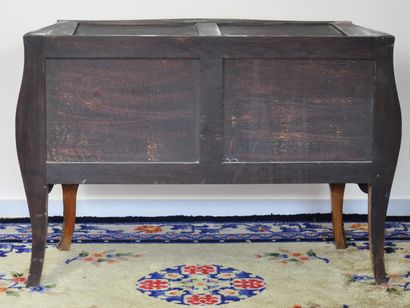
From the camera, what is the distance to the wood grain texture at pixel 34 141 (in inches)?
98.7

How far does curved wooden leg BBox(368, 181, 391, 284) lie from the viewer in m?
2.65

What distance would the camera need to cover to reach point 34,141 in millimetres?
2555

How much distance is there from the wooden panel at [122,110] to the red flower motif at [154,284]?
16.5 inches

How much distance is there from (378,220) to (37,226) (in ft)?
3.73

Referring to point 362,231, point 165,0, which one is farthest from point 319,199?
point 165,0

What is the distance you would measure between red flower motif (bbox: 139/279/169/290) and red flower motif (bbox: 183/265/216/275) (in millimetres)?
144

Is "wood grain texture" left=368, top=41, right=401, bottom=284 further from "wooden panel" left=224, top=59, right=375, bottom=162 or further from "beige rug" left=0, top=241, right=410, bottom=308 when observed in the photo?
"beige rug" left=0, top=241, right=410, bottom=308

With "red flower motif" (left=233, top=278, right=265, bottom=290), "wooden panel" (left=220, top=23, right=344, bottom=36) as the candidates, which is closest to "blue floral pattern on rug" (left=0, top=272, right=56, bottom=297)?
"red flower motif" (left=233, top=278, right=265, bottom=290)

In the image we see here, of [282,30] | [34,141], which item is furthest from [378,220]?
[34,141]

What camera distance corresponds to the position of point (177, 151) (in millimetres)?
2584

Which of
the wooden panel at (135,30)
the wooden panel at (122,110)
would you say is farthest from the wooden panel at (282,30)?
the wooden panel at (122,110)

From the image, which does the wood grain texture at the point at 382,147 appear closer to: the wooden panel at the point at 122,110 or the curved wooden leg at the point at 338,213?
the curved wooden leg at the point at 338,213

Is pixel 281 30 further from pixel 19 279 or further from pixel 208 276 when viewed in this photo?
pixel 19 279

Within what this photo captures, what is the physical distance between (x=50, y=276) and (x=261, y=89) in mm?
975
